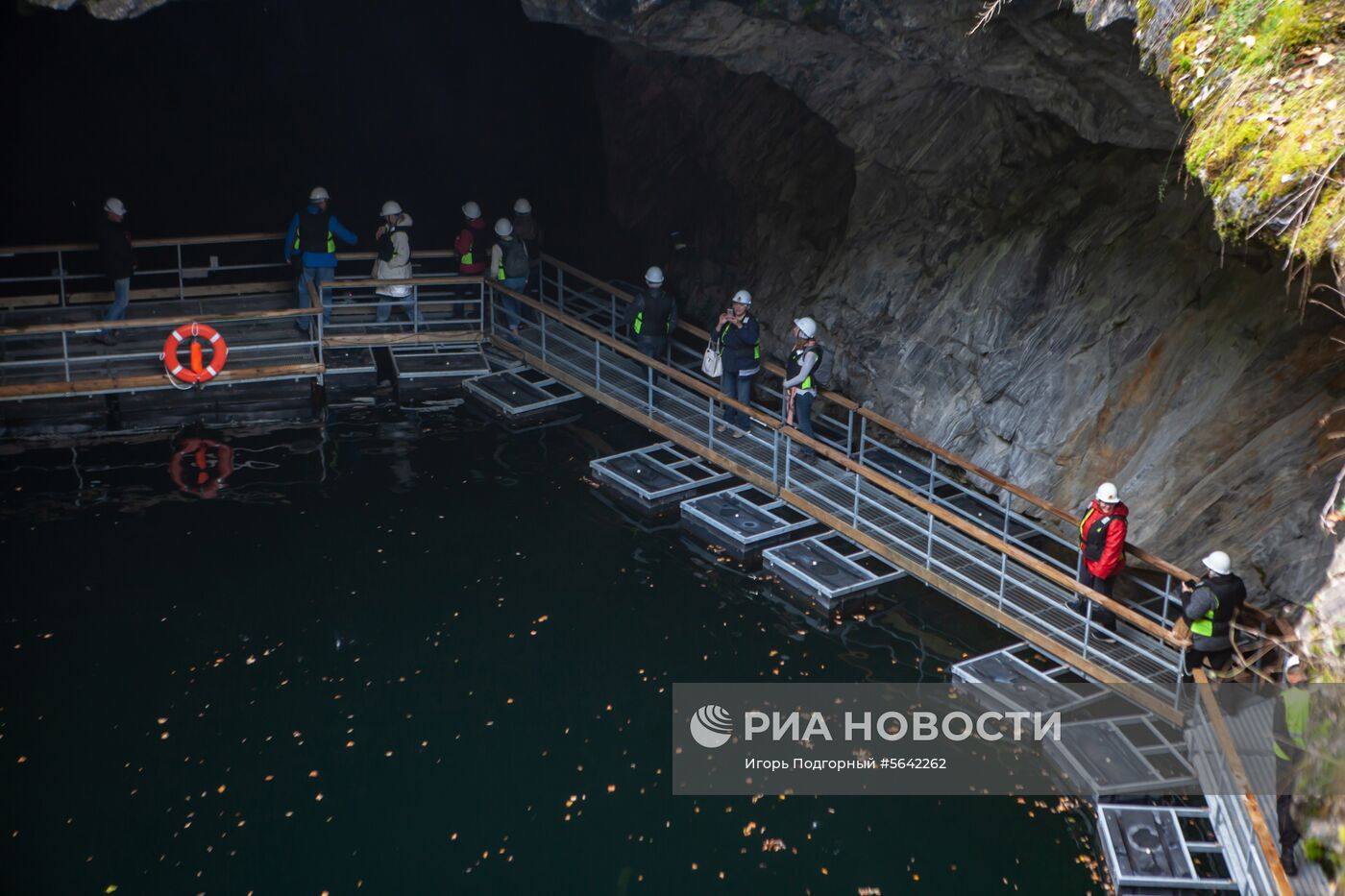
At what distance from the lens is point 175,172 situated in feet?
83.0

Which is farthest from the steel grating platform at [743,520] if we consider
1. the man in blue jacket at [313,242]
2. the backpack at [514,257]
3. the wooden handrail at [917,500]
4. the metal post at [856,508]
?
the man in blue jacket at [313,242]

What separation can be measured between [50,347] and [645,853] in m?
13.0

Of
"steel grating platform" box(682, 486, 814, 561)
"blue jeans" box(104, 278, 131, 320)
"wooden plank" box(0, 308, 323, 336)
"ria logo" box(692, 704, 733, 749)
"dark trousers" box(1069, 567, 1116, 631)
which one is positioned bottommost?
"ria logo" box(692, 704, 733, 749)

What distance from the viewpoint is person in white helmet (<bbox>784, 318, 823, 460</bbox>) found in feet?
54.8

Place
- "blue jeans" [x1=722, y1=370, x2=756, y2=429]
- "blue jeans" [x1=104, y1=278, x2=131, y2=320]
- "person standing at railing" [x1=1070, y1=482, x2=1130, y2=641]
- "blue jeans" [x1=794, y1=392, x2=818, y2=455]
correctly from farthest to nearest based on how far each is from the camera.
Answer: "blue jeans" [x1=104, y1=278, x2=131, y2=320], "blue jeans" [x1=722, y1=370, x2=756, y2=429], "blue jeans" [x1=794, y1=392, x2=818, y2=455], "person standing at railing" [x1=1070, y1=482, x2=1130, y2=641]

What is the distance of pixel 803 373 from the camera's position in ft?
54.9

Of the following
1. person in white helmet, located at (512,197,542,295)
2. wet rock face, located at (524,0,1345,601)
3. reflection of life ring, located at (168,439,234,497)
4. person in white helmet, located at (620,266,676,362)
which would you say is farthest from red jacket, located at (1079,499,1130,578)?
person in white helmet, located at (512,197,542,295)

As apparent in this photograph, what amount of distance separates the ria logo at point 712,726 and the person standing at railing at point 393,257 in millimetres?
9714

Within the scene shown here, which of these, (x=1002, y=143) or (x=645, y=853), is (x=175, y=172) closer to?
(x=1002, y=143)

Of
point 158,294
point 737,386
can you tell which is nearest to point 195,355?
point 158,294

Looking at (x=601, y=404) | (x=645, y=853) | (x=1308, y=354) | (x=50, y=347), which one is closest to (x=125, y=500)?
(x=50, y=347)

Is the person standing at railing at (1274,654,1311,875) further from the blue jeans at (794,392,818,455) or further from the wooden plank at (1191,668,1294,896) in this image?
the blue jeans at (794,392,818,455)

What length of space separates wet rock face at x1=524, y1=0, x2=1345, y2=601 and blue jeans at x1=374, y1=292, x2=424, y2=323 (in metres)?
4.82

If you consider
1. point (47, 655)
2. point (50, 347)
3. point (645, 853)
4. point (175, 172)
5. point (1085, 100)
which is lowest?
point (645, 853)
